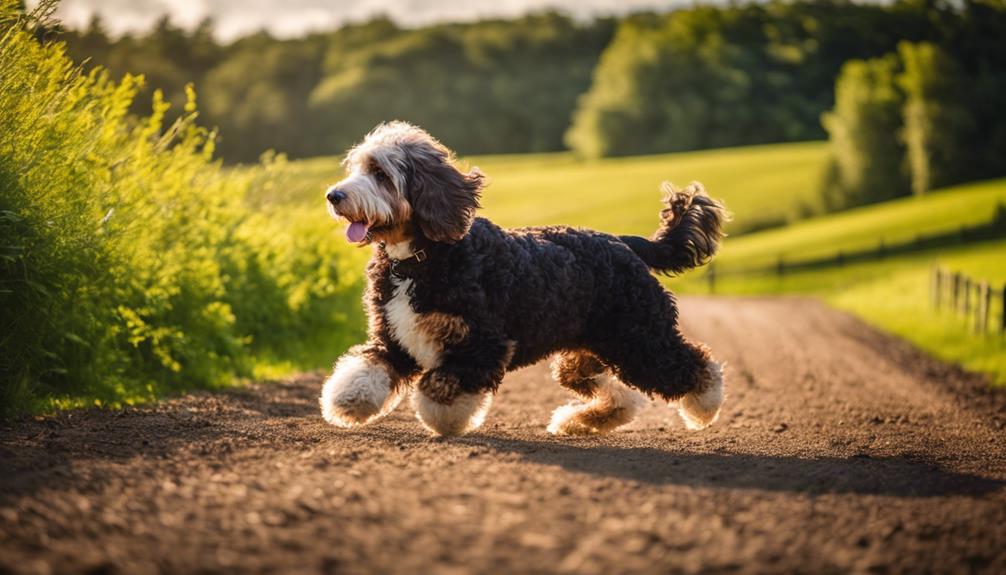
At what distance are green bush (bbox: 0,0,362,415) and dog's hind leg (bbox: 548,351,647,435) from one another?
3.60m

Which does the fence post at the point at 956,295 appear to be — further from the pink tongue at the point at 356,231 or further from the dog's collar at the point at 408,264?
the pink tongue at the point at 356,231

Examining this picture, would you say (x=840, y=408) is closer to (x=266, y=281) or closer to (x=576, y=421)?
(x=576, y=421)

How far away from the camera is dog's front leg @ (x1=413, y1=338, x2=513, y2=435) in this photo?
641cm

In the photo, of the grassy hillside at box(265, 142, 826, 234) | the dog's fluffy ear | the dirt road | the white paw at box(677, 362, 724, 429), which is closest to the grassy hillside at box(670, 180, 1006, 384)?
the grassy hillside at box(265, 142, 826, 234)

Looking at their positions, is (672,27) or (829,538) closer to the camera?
(829,538)

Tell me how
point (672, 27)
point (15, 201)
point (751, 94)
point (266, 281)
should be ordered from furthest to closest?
1. point (672, 27)
2. point (751, 94)
3. point (266, 281)
4. point (15, 201)

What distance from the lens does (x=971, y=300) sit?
1939 centimetres

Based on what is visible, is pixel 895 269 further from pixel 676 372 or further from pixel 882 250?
pixel 676 372

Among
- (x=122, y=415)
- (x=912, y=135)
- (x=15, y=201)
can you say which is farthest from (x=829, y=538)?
(x=912, y=135)

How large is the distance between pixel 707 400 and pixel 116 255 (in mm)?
4896

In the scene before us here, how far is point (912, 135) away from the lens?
5431cm

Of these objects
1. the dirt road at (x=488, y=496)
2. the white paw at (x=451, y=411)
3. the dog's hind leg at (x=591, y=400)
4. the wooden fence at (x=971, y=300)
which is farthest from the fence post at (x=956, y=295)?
the white paw at (x=451, y=411)

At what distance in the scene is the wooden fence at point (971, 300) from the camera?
51.5ft

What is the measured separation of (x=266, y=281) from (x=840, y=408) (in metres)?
6.29
